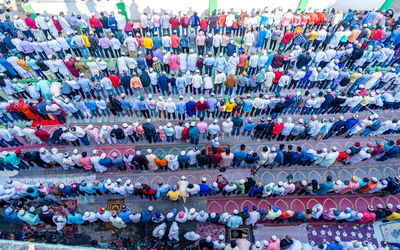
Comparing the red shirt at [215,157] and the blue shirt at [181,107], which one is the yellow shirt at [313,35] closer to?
the blue shirt at [181,107]

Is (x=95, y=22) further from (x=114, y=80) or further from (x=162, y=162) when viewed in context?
(x=162, y=162)

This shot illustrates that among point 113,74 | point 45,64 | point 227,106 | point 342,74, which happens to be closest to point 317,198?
point 227,106


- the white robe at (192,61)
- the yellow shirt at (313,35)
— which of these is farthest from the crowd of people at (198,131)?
the yellow shirt at (313,35)

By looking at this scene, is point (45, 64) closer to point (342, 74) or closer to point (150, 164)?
point (150, 164)

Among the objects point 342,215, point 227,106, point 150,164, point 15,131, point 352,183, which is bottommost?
point 342,215

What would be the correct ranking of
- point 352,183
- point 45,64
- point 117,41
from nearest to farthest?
1. point 352,183
2. point 45,64
3. point 117,41

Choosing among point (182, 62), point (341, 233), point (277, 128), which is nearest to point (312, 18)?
point (182, 62)
